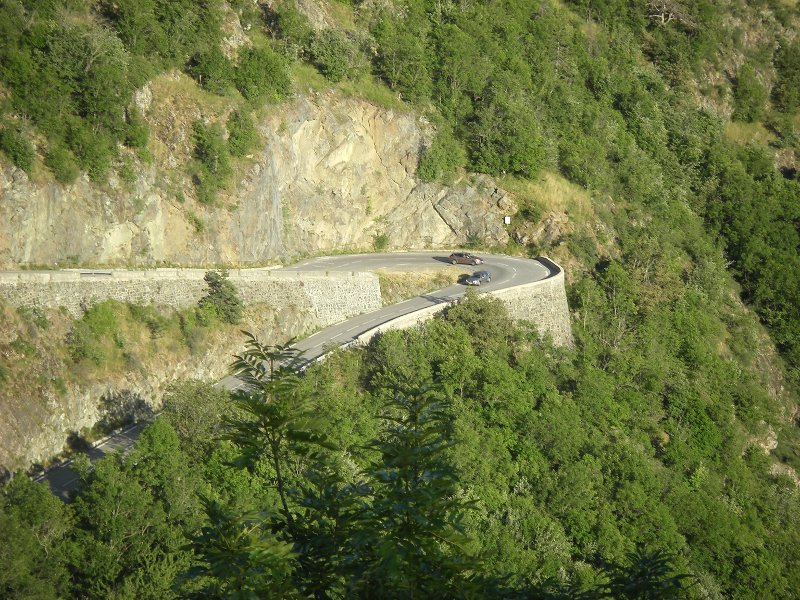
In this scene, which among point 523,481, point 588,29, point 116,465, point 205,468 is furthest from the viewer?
point 588,29

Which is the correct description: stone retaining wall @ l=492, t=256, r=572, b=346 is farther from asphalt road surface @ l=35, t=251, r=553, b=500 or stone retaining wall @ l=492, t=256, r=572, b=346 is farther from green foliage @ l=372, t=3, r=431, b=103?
green foliage @ l=372, t=3, r=431, b=103

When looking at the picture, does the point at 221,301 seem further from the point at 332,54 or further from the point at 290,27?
the point at 290,27

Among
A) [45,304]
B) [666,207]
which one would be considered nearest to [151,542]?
[45,304]

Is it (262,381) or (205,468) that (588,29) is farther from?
(262,381)

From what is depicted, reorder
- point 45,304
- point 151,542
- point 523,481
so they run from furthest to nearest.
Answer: point 523,481, point 45,304, point 151,542

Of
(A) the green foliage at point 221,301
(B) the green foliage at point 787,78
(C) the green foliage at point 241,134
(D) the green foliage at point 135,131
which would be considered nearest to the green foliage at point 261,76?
(C) the green foliage at point 241,134

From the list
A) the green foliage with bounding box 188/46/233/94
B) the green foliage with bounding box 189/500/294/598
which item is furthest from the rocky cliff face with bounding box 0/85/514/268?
the green foliage with bounding box 189/500/294/598

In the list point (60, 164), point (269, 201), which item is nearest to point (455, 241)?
point (269, 201)
